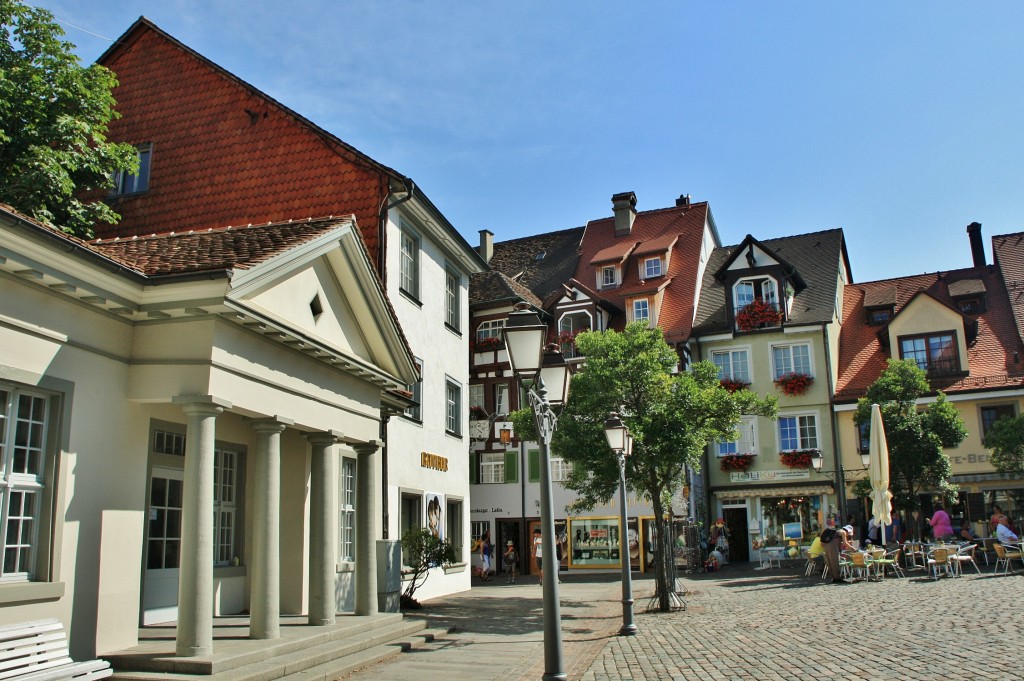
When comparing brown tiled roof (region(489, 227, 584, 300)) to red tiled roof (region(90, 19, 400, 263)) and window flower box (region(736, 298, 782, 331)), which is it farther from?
red tiled roof (region(90, 19, 400, 263))

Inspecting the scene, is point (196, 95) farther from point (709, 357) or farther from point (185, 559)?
point (709, 357)

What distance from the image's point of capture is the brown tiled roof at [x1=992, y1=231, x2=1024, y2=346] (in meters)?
36.7

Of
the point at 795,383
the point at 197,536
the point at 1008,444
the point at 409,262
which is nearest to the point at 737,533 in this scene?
the point at 795,383

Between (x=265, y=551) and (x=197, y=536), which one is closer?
(x=197, y=536)

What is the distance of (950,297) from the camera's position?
3869 cm

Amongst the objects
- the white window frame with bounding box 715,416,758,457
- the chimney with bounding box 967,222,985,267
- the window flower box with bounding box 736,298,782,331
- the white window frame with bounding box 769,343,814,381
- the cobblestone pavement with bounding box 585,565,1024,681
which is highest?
the chimney with bounding box 967,222,985,267

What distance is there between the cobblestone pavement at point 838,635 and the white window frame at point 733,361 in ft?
53.0

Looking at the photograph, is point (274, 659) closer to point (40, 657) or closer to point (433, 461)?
point (40, 657)

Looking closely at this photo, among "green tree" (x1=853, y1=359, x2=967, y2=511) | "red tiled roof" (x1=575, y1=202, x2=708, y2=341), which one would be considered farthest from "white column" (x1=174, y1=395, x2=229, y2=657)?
"red tiled roof" (x1=575, y1=202, x2=708, y2=341)

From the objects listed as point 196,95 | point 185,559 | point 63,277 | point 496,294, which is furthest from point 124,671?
point 496,294

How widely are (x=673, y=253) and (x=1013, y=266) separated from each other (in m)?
13.8

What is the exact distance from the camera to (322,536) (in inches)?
535

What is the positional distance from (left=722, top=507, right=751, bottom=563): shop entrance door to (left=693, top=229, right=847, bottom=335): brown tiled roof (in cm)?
713

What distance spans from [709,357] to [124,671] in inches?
1193
